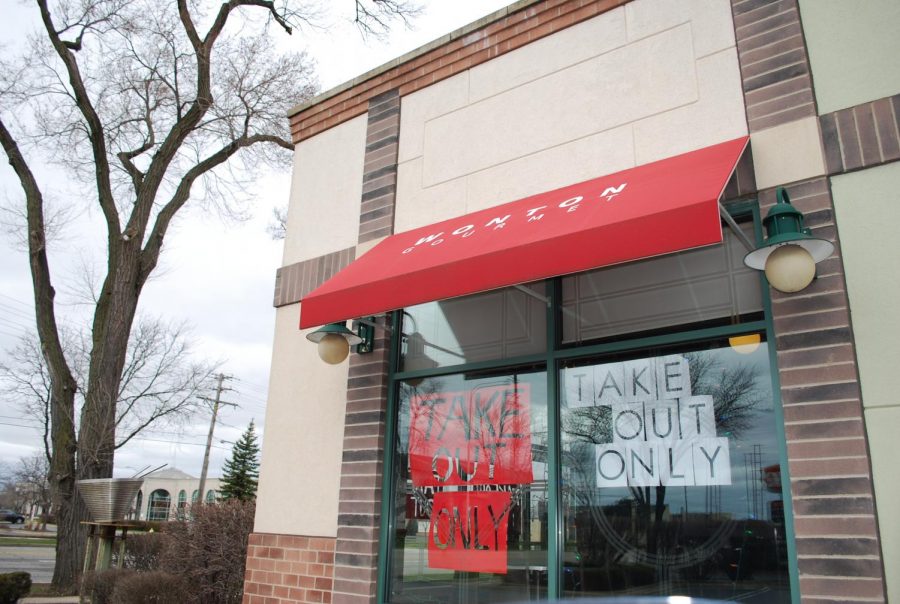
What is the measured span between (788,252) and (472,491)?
2.64 metres

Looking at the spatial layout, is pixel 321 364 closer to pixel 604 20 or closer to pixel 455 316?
pixel 455 316

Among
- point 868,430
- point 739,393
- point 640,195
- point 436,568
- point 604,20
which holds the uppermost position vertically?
point 604,20

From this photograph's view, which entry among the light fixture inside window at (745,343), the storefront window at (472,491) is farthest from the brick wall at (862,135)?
the storefront window at (472,491)

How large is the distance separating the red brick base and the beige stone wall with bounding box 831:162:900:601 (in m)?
3.79

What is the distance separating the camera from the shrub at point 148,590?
290 inches

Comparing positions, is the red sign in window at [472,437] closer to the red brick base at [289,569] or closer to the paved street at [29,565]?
the red brick base at [289,569]

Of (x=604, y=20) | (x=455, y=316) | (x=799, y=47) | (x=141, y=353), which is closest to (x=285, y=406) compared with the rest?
(x=455, y=316)

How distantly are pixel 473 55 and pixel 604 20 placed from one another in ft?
4.01

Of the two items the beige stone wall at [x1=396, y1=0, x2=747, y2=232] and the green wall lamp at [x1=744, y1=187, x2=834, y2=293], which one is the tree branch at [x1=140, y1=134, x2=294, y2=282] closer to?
the beige stone wall at [x1=396, y1=0, x2=747, y2=232]

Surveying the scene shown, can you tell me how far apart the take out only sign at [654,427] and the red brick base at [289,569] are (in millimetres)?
2407

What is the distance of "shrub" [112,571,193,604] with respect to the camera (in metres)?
7.36

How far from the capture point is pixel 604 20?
534cm

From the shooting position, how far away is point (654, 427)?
430 cm

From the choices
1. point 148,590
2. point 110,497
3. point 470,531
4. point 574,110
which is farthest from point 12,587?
point 574,110
